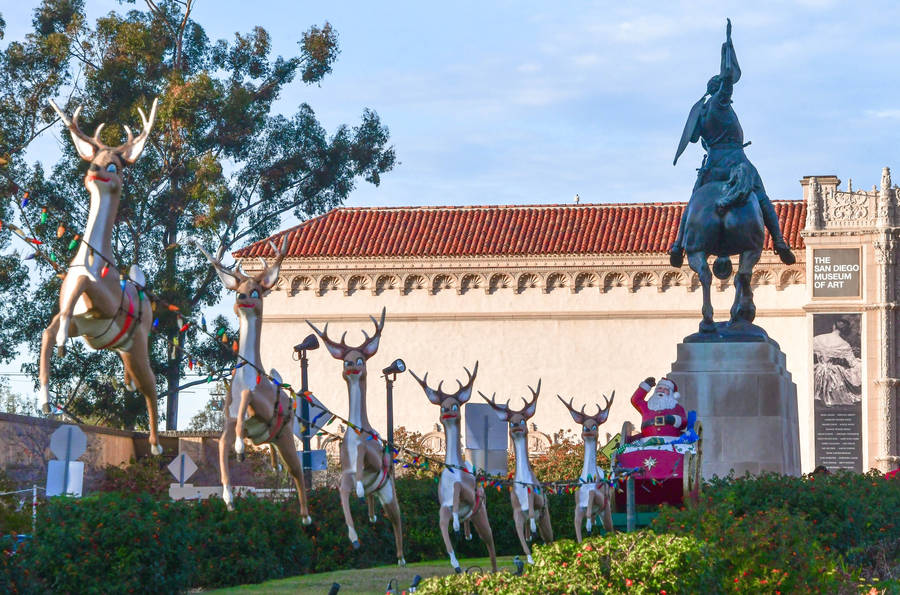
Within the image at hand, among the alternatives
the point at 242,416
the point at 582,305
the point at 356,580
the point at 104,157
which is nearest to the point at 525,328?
the point at 582,305

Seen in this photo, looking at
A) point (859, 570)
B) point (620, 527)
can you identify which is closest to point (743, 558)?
point (859, 570)

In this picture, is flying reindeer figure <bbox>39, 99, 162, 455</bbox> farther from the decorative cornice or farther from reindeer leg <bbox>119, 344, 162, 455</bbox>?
the decorative cornice

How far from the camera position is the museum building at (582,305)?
131 ft

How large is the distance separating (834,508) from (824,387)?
25.4 meters

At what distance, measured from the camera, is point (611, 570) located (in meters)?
10.5

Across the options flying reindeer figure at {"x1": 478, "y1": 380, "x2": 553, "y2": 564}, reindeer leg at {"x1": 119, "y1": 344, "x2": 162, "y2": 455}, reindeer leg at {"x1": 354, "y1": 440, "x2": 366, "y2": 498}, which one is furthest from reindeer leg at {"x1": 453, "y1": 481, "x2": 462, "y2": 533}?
reindeer leg at {"x1": 119, "y1": 344, "x2": 162, "y2": 455}

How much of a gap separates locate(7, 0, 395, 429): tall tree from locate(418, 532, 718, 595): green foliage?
22.4m

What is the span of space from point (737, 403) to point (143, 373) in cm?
1213

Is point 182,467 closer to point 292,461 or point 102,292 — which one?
point 292,461

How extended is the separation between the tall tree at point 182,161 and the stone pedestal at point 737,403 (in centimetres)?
1728

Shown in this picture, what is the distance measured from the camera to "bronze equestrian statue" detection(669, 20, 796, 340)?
18297 millimetres

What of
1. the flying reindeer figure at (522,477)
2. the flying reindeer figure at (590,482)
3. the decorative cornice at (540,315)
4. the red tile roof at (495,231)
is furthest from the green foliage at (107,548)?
the decorative cornice at (540,315)

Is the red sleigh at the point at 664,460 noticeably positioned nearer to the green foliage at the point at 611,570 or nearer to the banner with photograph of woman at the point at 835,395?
the green foliage at the point at 611,570

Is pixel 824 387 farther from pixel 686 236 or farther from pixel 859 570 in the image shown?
pixel 859 570
